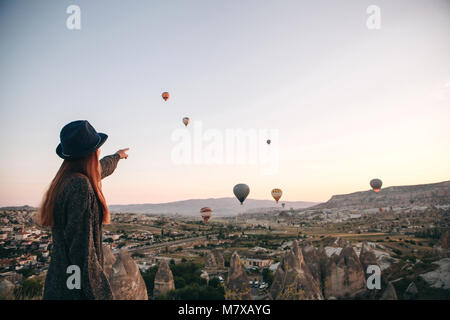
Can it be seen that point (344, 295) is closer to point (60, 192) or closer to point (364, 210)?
point (60, 192)

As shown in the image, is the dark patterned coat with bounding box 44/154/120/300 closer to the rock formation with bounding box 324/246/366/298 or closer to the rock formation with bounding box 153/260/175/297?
the rock formation with bounding box 153/260/175/297

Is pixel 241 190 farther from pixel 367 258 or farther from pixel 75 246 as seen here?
pixel 75 246

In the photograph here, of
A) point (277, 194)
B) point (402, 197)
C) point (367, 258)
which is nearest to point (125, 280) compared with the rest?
point (367, 258)

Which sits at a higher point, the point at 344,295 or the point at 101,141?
the point at 101,141

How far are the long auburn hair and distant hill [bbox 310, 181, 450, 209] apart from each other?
137581 mm

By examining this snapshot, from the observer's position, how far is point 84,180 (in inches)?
104

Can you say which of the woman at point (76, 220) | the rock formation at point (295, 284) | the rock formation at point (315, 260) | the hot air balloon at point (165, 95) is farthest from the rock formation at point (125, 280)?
the hot air balloon at point (165, 95)

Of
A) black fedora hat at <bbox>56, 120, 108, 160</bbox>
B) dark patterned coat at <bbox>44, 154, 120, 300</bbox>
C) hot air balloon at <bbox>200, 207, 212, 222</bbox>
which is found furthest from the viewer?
hot air balloon at <bbox>200, 207, 212, 222</bbox>

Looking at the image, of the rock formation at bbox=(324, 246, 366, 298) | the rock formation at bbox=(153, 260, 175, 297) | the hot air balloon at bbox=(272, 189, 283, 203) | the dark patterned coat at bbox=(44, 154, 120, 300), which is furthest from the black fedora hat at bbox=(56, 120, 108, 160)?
the hot air balloon at bbox=(272, 189, 283, 203)

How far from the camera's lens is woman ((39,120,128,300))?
255cm

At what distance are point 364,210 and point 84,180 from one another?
151486mm

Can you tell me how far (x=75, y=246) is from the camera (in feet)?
8.35

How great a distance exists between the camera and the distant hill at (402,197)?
403 ft
